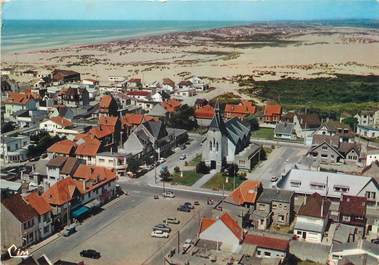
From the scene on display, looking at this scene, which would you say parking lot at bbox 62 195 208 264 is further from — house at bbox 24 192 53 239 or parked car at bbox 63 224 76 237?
house at bbox 24 192 53 239

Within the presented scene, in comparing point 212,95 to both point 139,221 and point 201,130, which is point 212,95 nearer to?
point 201,130

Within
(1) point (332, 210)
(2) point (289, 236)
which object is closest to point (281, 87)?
(1) point (332, 210)

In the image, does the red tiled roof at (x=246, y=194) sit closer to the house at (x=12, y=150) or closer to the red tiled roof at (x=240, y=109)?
the house at (x=12, y=150)

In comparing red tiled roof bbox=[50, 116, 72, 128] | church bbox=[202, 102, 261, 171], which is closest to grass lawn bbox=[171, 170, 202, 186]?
church bbox=[202, 102, 261, 171]

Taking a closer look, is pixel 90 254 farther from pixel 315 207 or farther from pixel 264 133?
pixel 264 133

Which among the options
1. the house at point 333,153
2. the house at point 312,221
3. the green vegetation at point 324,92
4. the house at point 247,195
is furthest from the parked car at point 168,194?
the green vegetation at point 324,92

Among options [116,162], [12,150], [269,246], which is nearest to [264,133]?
[116,162]
